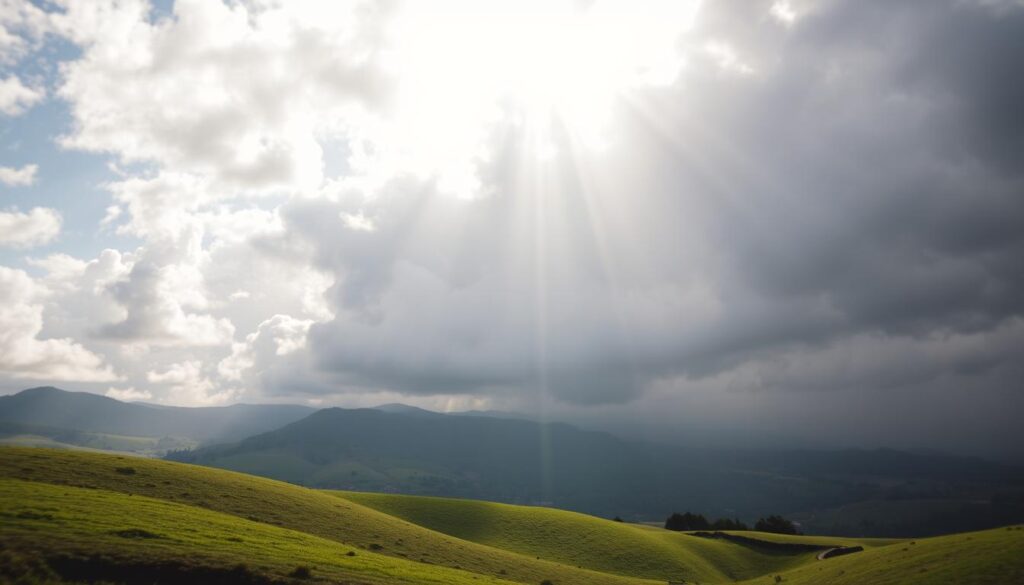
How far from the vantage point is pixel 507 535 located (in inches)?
3159

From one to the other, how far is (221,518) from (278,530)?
181 inches

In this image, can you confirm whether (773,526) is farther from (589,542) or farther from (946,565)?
(946,565)

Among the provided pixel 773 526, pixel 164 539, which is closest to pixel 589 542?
A: pixel 164 539

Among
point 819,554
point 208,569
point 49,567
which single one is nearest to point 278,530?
point 208,569

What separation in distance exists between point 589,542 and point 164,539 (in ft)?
209

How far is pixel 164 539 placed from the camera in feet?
106

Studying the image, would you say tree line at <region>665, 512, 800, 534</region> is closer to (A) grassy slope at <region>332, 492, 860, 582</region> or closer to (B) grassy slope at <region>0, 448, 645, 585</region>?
(A) grassy slope at <region>332, 492, 860, 582</region>

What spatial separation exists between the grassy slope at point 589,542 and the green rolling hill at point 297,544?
13.4 inches

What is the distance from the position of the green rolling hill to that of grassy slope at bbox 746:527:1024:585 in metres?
0.18

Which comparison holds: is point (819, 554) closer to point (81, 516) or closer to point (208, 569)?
point (208, 569)

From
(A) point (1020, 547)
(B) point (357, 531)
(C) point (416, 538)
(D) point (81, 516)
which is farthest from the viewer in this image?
(C) point (416, 538)

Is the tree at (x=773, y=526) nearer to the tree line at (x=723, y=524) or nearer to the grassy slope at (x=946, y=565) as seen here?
the tree line at (x=723, y=524)

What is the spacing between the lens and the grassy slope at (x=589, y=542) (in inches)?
2945

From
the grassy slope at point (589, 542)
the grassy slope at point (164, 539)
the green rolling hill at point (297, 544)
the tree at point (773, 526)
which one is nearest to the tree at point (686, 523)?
the tree at point (773, 526)
